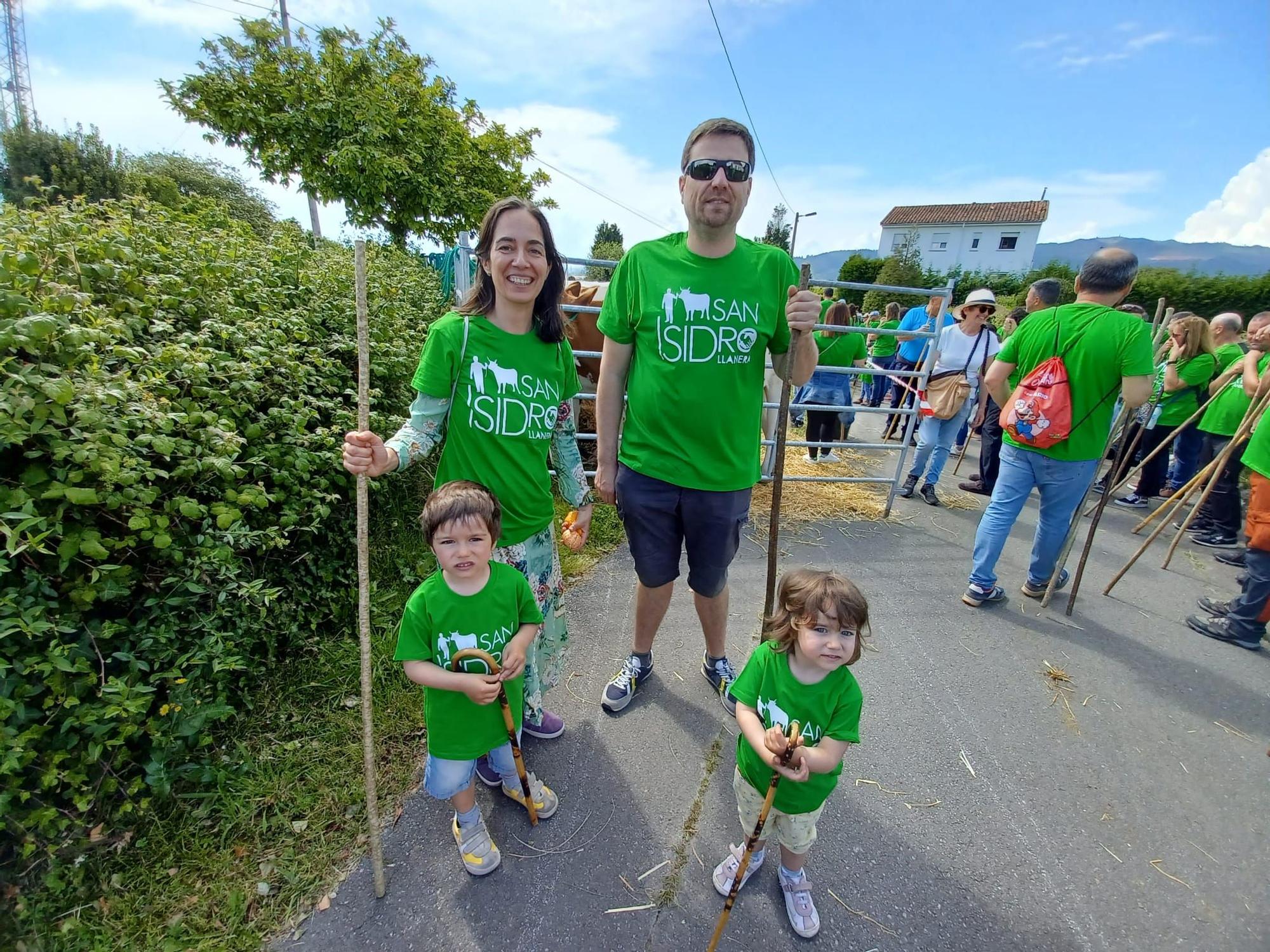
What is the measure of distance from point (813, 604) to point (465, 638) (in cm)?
107

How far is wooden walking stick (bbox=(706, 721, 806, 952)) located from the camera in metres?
1.51

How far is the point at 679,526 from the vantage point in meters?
2.41

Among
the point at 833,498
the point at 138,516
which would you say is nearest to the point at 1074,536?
the point at 833,498

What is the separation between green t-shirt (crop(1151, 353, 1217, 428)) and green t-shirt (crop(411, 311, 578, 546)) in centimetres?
657

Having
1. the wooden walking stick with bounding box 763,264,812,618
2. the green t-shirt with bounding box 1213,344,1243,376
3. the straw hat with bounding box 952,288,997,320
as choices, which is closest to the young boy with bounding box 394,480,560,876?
the wooden walking stick with bounding box 763,264,812,618

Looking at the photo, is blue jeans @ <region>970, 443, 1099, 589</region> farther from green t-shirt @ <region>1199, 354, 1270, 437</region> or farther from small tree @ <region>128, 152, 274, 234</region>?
small tree @ <region>128, 152, 274, 234</region>

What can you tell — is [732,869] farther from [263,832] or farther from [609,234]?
[609,234]

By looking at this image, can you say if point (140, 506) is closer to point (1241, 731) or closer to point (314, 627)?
point (314, 627)

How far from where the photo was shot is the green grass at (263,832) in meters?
1.60

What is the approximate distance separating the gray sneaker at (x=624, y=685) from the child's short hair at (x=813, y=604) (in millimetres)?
1188

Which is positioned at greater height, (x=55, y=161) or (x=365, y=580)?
(x=55, y=161)

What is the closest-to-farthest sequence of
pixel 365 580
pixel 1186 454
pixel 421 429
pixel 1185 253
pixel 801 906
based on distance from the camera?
pixel 365 580, pixel 801 906, pixel 421 429, pixel 1186 454, pixel 1185 253

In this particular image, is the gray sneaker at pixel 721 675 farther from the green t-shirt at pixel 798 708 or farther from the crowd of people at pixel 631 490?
the green t-shirt at pixel 798 708

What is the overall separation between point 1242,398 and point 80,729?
7.98 m
